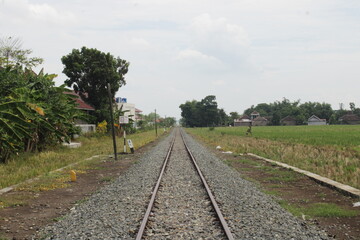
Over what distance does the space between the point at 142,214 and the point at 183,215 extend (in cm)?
85

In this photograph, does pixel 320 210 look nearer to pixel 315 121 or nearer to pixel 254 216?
pixel 254 216

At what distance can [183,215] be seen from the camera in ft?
21.6

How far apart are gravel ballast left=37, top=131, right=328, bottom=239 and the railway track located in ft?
0.51

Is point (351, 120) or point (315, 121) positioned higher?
point (351, 120)

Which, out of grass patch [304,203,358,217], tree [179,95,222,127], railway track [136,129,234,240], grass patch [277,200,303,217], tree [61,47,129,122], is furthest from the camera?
tree [179,95,222,127]

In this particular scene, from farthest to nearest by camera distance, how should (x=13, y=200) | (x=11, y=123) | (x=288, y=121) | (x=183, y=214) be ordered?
1. (x=288, y=121)
2. (x=11, y=123)
3. (x=13, y=200)
4. (x=183, y=214)

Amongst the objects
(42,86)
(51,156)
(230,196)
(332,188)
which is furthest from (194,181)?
(42,86)

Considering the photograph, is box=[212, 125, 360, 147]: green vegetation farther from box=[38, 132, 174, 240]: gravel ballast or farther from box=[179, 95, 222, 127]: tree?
box=[179, 95, 222, 127]: tree

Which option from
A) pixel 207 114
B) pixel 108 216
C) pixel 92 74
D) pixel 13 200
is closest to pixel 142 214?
pixel 108 216

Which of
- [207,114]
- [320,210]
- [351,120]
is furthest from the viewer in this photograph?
[351,120]

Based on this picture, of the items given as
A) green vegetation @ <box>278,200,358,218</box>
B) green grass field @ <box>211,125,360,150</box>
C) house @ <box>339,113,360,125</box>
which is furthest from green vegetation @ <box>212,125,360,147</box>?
house @ <box>339,113,360,125</box>

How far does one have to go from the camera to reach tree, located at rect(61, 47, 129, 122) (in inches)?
1569

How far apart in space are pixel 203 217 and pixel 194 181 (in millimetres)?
4071

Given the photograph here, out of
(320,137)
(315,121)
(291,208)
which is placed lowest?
A: (291,208)
